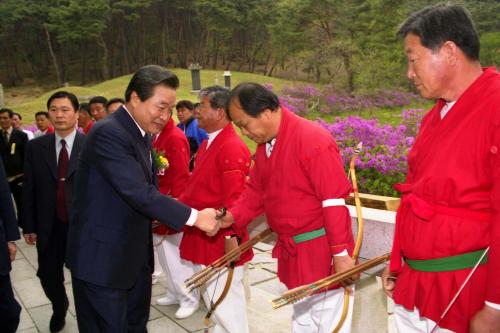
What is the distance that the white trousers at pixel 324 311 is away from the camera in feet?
8.93

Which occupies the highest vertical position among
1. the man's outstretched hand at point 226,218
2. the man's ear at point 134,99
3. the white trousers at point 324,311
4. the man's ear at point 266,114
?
the man's ear at point 134,99

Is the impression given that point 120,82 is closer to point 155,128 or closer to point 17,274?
point 17,274

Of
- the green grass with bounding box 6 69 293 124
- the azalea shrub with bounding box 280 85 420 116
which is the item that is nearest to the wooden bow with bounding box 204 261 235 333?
the azalea shrub with bounding box 280 85 420 116

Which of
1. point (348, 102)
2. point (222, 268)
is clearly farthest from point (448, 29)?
point (348, 102)

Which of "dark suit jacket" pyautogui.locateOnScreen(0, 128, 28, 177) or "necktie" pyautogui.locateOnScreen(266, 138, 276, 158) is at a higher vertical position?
"necktie" pyautogui.locateOnScreen(266, 138, 276, 158)

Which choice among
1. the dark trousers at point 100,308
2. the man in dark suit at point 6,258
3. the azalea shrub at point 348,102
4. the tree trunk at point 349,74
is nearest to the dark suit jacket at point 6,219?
the man in dark suit at point 6,258

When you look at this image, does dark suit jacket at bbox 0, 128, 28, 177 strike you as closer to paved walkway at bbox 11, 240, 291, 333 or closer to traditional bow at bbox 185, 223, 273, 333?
paved walkway at bbox 11, 240, 291, 333

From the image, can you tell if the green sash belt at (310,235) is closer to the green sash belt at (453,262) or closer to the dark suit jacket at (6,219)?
the green sash belt at (453,262)

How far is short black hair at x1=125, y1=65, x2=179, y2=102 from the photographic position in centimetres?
256

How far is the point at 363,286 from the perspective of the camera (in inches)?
131

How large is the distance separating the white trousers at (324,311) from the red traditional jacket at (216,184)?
0.73 metres

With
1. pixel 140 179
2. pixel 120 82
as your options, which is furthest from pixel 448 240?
pixel 120 82

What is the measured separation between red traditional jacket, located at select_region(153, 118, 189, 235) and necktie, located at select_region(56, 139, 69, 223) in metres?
0.86

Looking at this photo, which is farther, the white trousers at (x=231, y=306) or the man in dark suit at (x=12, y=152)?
the man in dark suit at (x=12, y=152)
